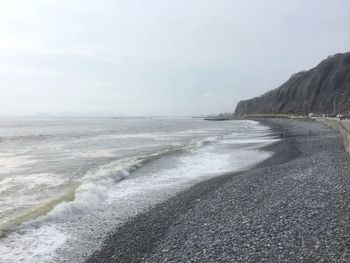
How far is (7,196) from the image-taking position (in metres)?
16.7

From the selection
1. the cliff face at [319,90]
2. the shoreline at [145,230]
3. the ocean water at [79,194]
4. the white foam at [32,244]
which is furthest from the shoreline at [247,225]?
the cliff face at [319,90]

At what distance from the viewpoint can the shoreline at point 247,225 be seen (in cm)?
836

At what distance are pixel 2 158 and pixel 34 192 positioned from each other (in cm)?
1741

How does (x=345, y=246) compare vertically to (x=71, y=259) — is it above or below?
above

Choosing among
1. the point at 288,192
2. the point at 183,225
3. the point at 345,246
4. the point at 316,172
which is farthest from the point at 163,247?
the point at 316,172

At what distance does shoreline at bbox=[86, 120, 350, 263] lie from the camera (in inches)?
329

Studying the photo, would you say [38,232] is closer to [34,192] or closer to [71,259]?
[71,259]

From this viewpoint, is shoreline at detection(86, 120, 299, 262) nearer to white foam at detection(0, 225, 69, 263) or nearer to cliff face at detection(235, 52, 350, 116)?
white foam at detection(0, 225, 69, 263)

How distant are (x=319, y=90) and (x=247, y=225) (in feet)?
428

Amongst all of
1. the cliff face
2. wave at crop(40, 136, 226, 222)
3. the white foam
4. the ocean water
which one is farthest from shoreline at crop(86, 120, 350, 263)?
the cliff face

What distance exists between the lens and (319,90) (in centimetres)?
13088

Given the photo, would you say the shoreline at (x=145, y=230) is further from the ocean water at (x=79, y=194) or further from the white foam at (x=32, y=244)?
the white foam at (x=32, y=244)

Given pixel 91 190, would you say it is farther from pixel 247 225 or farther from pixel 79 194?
pixel 247 225

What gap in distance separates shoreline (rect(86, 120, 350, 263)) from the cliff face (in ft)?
313
